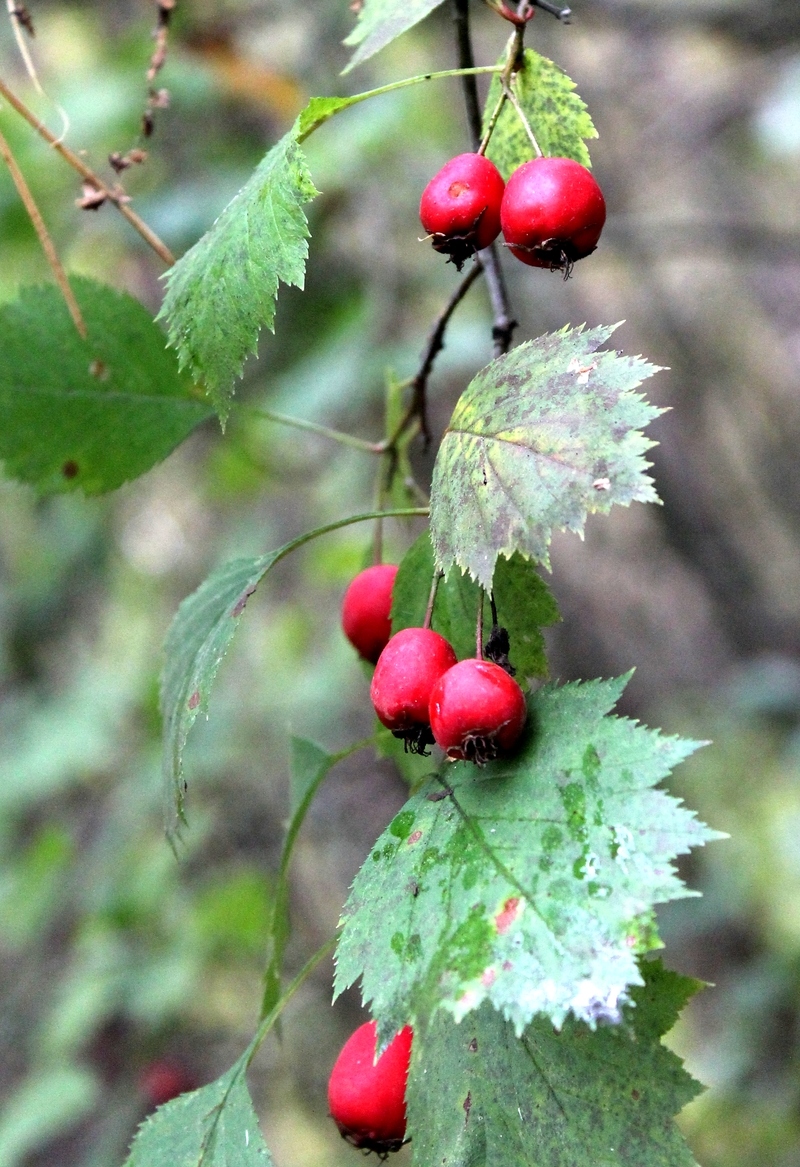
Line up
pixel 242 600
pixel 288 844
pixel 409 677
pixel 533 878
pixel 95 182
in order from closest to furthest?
pixel 533 878, pixel 409 677, pixel 242 600, pixel 288 844, pixel 95 182

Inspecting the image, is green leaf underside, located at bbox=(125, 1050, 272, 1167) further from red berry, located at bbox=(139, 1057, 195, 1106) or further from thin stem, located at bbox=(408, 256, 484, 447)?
red berry, located at bbox=(139, 1057, 195, 1106)

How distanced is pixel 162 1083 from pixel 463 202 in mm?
2883

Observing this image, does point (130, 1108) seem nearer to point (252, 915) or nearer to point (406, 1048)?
point (252, 915)

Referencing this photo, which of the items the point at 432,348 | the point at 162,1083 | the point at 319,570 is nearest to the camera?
the point at 432,348

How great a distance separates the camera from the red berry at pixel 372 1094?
42.5 inches

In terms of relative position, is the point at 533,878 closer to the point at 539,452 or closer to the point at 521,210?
the point at 539,452

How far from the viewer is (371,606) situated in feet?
4.27

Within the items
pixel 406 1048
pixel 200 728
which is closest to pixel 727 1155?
pixel 200 728

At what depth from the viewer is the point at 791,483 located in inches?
242

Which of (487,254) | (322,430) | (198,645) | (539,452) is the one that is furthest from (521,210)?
(322,430)

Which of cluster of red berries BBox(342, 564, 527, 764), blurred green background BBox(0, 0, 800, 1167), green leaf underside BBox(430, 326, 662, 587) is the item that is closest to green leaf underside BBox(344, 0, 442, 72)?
green leaf underside BBox(430, 326, 662, 587)

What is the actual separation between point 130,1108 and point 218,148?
10.8ft

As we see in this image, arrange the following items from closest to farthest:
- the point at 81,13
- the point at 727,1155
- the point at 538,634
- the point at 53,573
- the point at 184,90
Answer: the point at 538,634 < the point at 184,90 < the point at 727,1155 < the point at 81,13 < the point at 53,573

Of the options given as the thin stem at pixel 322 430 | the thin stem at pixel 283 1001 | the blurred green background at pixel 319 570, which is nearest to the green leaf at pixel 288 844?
the thin stem at pixel 283 1001
